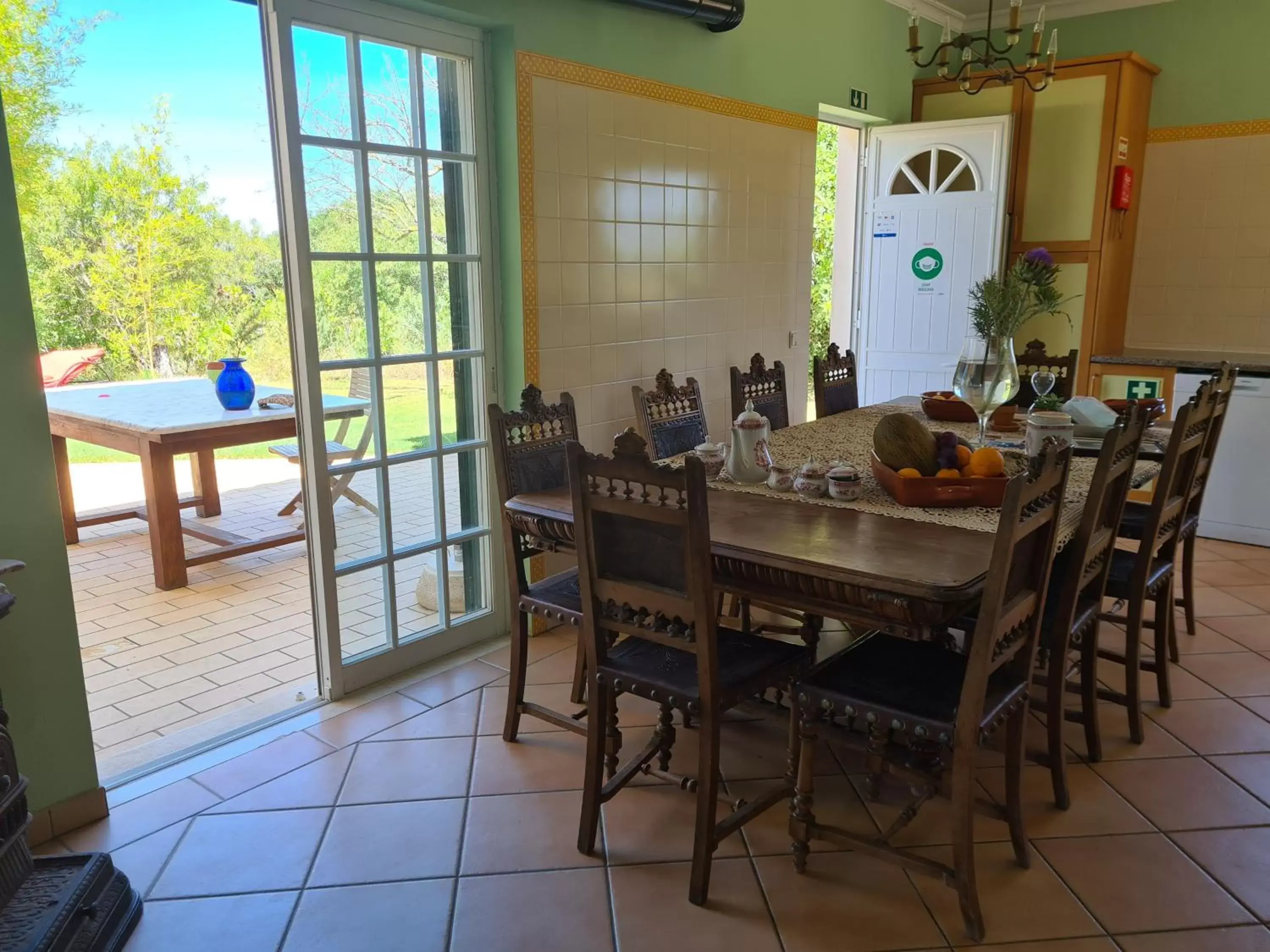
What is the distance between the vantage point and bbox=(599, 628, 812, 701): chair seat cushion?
1963mm

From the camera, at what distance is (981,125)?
4680 mm

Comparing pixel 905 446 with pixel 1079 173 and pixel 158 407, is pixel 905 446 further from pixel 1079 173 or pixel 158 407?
pixel 158 407

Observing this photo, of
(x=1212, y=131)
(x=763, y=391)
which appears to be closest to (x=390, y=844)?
(x=763, y=391)

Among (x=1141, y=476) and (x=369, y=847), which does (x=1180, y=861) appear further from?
(x=369, y=847)

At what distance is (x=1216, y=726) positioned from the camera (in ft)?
9.05

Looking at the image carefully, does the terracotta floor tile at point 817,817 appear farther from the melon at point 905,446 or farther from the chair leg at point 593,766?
the melon at point 905,446

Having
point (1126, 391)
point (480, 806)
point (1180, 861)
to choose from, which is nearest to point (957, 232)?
point (1126, 391)

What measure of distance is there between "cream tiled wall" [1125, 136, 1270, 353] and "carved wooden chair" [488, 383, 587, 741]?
3949 millimetres

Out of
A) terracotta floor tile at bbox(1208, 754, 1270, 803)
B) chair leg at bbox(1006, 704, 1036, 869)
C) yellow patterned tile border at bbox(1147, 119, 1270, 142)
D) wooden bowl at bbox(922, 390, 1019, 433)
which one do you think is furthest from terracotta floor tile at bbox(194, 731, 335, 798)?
yellow patterned tile border at bbox(1147, 119, 1270, 142)

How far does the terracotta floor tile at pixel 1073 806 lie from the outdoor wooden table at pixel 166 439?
3.23m

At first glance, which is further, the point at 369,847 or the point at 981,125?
the point at 981,125

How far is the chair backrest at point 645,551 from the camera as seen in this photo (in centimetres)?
178

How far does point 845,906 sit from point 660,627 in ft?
2.43

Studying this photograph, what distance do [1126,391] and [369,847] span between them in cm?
433
